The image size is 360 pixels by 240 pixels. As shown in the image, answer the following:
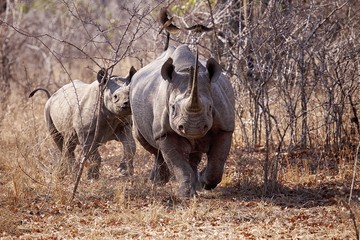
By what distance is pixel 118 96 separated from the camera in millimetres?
9859

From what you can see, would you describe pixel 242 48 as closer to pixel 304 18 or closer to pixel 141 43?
pixel 304 18

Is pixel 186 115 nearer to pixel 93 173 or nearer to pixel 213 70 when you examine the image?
Answer: pixel 213 70

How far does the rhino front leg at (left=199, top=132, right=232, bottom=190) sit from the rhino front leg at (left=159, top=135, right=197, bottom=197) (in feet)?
0.58

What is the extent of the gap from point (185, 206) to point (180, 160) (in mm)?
606

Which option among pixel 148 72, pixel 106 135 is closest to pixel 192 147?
pixel 148 72

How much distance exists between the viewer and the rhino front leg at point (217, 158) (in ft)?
25.9

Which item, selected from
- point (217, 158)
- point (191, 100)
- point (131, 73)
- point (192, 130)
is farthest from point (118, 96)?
point (191, 100)

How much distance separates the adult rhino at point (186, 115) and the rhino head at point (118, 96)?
927 millimetres

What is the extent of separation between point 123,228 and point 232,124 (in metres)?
1.67

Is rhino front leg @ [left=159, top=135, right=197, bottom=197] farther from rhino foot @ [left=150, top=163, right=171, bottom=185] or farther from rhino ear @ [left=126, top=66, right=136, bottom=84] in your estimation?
rhino ear @ [left=126, top=66, right=136, bottom=84]

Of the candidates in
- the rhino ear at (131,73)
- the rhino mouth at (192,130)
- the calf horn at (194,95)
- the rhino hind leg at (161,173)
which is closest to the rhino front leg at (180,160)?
the rhino mouth at (192,130)

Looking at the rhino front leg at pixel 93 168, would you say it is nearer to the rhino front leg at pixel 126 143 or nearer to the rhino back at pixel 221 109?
the rhino front leg at pixel 126 143

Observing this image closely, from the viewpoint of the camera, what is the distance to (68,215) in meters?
7.46

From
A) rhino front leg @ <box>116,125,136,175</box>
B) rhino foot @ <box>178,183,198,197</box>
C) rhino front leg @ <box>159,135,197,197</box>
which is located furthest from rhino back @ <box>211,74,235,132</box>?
rhino front leg @ <box>116,125,136,175</box>
